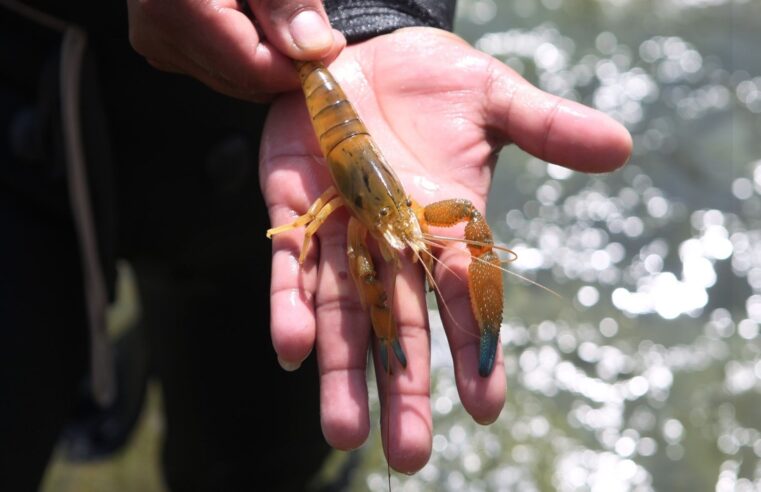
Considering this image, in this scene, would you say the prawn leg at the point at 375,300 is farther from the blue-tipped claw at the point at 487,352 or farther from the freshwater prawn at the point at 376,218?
the blue-tipped claw at the point at 487,352

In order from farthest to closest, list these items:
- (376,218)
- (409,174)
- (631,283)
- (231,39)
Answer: (631,283)
(409,174)
(376,218)
(231,39)

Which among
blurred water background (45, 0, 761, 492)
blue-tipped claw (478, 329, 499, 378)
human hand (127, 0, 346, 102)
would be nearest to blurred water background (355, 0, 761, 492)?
blurred water background (45, 0, 761, 492)

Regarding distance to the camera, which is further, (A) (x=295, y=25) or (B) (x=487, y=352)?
(A) (x=295, y=25)

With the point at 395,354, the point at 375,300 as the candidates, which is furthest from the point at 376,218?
the point at 395,354

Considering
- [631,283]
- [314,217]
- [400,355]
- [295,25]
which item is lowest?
[631,283]

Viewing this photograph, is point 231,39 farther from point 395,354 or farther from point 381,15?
point 395,354

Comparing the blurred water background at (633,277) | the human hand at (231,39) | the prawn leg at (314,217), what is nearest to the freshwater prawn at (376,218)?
the prawn leg at (314,217)
